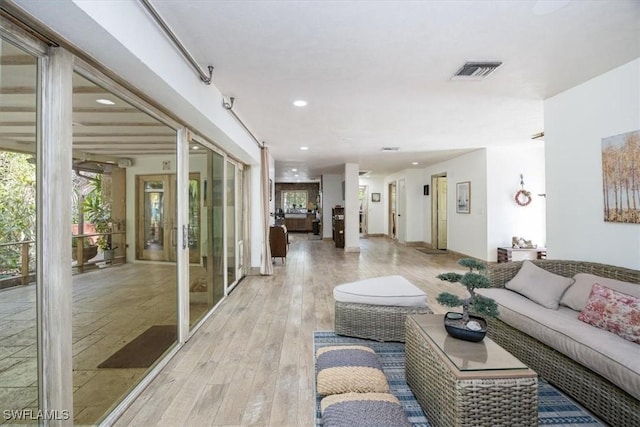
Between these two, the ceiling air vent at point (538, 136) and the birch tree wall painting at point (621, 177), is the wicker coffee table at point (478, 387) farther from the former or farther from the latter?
the ceiling air vent at point (538, 136)

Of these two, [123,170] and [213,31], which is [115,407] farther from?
[213,31]

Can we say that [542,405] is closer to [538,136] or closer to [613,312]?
[613,312]

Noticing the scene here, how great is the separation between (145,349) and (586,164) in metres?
4.36

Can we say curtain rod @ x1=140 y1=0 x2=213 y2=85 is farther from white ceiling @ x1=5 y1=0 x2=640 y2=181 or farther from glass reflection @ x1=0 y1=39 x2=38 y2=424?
glass reflection @ x1=0 y1=39 x2=38 y2=424

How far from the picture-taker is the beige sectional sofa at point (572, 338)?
171cm

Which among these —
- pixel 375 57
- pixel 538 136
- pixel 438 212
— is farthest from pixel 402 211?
pixel 375 57

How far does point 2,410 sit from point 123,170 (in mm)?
1425

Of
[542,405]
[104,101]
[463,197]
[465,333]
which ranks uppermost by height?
[104,101]

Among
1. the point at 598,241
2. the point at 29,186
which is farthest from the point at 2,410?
the point at 598,241

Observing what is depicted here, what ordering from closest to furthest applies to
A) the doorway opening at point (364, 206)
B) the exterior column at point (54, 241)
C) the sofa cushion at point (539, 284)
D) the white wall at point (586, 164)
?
the exterior column at point (54, 241), the sofa cushion at point (539, 284), the white wall at point (586, 164), the doorway opening at point (364, 206)

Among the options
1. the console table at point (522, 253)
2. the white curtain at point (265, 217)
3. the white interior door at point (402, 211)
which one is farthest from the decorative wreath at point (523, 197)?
the white curtain at point (265, 217)

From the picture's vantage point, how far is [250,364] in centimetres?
256

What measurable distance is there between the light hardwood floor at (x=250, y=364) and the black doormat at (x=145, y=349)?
15 centimetres

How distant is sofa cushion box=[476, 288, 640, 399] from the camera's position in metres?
1.68
